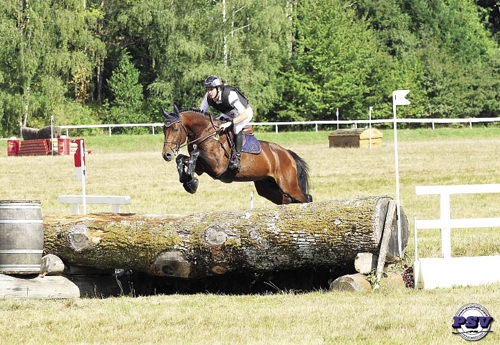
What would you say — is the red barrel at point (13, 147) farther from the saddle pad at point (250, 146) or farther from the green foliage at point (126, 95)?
the saddle pad at point (250, 146)

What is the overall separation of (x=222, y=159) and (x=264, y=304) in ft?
11.3

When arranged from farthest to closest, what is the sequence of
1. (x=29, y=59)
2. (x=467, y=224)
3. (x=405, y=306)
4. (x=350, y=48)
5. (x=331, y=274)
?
(x=350, y=48)
(x=29, y=59)
(x=331, y=274)
(x=467, y=224)
(x=405, y=306)

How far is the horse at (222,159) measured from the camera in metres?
11.1

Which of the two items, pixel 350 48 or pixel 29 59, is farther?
pixel 350 48

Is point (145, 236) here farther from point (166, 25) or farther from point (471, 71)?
point (471, 71)

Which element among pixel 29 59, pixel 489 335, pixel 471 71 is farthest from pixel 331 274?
pixel 471 71

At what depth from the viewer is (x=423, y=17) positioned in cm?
6269

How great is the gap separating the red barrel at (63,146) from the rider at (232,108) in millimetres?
24091

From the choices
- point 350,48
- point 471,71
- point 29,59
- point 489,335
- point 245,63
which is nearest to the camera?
point 489,335

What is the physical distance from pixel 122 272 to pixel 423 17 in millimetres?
54943

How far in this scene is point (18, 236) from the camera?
30.3ft

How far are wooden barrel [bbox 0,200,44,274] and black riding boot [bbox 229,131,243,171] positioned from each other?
303cm

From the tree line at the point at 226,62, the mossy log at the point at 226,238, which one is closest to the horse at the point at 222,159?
the mossy log at the point at 226,238

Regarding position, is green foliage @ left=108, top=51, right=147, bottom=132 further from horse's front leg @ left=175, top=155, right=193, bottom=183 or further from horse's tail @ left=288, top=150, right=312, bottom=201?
horse's front leg @ left=175, top=155, right=193, bottom=183
